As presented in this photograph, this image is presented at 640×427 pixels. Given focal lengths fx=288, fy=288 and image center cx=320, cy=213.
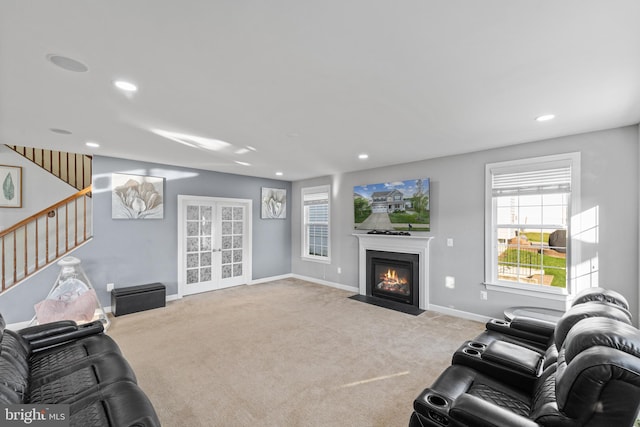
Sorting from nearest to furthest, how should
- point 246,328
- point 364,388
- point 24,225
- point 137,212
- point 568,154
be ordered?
point 364,388, point 568,154, point 246,328, point 24,225, point 137,212

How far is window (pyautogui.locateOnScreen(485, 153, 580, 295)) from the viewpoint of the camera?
355cm

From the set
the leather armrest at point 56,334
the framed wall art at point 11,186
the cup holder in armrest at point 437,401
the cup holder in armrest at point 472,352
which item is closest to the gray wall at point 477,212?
the cup holder in armrest at point 472,352

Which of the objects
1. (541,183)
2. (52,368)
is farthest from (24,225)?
(541,183)

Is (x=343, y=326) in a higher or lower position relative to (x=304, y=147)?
lower

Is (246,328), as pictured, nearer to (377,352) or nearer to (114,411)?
(377,352)

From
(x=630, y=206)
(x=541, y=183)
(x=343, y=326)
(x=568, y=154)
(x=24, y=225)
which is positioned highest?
(x=568, y=154)

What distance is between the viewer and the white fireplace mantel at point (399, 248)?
474 cm

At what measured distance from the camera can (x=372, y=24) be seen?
60.1 inches

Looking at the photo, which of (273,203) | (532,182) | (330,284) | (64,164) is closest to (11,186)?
(64,164)

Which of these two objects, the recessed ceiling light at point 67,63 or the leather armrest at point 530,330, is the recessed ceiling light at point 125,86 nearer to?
the recessed ceiling light at point 67,63

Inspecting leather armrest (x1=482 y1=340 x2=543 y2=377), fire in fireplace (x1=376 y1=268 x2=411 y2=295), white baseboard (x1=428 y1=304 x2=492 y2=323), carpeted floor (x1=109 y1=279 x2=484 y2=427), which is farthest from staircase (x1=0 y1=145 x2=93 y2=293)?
white baseboard (x1=428 y1=304 x2=492 y2=323)

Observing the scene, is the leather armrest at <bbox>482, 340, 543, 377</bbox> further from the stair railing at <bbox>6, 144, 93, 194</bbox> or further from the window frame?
the stair railing at <bbox>6, 144, 93, 194</bbox>

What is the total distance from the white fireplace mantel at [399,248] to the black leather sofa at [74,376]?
162 inches

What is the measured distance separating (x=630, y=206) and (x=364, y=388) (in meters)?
3.45
